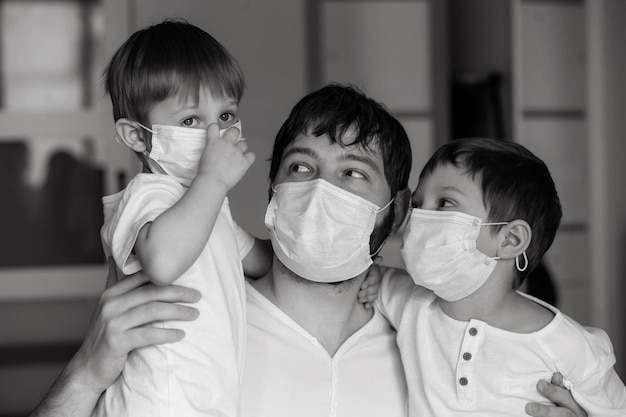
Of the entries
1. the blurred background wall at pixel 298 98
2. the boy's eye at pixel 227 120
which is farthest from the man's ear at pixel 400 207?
the blurred background wall at pixel 298 98

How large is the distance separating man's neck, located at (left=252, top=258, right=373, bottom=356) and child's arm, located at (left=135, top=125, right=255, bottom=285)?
40 centimetres

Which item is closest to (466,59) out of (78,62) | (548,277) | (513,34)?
(513,34)

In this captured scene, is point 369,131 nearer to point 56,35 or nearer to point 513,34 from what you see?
point 513,34

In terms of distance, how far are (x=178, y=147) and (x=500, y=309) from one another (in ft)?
2.42

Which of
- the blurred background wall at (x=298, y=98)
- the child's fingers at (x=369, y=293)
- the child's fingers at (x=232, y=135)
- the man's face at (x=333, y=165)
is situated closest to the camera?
the child's fingers at (x=232, y=135)

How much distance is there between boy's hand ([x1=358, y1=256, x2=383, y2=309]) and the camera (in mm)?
1678

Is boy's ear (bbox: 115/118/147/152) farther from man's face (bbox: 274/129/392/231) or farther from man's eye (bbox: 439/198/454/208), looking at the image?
man's eye (bbox: 439/198/454/208)

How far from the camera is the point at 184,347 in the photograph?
127 centimetres

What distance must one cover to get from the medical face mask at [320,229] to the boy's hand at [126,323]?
0.31m

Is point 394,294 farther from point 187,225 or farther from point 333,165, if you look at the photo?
point 187,225

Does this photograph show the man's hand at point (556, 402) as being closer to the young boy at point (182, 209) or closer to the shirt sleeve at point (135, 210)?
the young boy at point (182, 209)

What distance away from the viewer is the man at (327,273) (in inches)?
59.7

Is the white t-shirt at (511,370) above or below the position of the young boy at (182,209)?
below

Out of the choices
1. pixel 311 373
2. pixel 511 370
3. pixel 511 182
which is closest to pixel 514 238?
pixel 511 182
